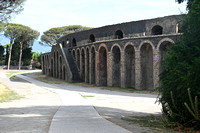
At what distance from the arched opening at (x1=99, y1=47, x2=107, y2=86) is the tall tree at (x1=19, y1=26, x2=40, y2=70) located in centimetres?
3634

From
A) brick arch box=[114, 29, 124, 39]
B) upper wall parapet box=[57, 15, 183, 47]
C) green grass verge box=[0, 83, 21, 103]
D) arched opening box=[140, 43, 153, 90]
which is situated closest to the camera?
green grass verge box=[0, 83, 21, 103]

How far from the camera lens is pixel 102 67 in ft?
82.7

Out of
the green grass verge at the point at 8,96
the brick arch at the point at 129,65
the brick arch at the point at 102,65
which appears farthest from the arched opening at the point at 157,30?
the green grass verge at the point at 8,96

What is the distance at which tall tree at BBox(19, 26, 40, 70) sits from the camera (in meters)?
55.7

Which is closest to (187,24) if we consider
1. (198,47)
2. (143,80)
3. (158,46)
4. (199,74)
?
(198,47)

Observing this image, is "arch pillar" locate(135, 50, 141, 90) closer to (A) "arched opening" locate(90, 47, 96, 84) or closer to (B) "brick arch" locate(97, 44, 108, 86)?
(B) "brick arch" locate(97, 44, 108, 86)

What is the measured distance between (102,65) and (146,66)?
563cm

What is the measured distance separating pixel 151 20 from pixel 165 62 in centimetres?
1698

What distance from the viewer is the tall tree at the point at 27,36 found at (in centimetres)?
5572

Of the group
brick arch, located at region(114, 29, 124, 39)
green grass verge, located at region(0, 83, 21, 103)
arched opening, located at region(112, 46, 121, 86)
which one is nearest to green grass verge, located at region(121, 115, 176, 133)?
green grass verge, located at region(0, 83, 21, 103)

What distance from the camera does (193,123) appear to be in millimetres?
6090

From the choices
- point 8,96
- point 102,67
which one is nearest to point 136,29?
point 102,67

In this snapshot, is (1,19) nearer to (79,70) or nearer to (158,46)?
(79,70)

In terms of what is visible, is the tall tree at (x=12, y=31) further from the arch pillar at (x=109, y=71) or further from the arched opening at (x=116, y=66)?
the arched opening at (x=116, y=66)
